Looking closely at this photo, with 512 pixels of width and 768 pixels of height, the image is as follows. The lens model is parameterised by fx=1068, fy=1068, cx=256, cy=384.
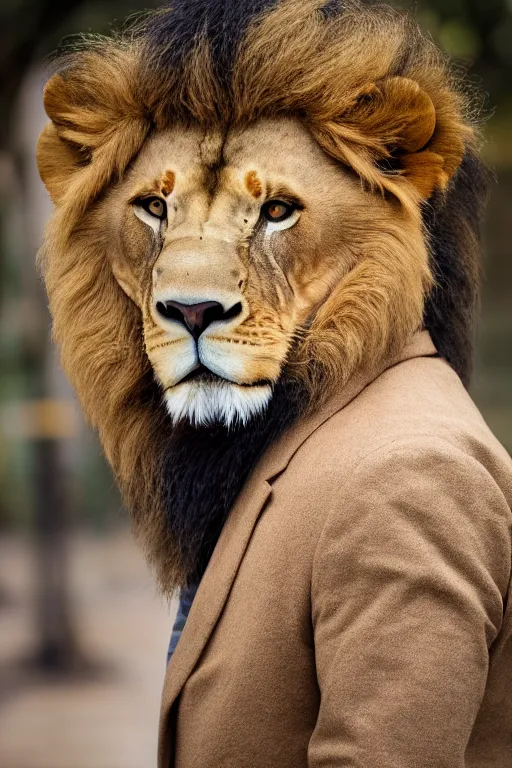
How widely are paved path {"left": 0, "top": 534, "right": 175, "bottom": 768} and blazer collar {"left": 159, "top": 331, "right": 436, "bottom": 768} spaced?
2443 millimetres

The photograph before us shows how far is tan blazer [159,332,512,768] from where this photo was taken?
150 cm

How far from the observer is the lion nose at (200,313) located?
1722 mm

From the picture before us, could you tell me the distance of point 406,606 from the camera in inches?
59.2

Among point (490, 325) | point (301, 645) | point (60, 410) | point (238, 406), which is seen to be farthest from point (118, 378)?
point (490, 325)

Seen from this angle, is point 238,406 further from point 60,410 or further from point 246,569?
point 60,410

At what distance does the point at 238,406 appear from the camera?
175cm

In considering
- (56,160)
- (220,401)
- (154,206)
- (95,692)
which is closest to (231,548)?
(220,401)

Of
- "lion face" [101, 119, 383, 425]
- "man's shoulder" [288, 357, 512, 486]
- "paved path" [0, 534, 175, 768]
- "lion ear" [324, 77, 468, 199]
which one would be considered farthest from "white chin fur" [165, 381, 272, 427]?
"paved path" [0, 534, 175, 768]

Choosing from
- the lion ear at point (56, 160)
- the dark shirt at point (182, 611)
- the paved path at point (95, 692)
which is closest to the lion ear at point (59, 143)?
the lion ear at point (56, 160)

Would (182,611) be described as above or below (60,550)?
above

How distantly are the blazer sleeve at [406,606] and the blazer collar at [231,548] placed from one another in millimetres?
195

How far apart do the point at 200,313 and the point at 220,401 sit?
148 mm

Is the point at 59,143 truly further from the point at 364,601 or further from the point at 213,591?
the point at 364,601

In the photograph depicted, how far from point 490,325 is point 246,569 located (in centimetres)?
625
